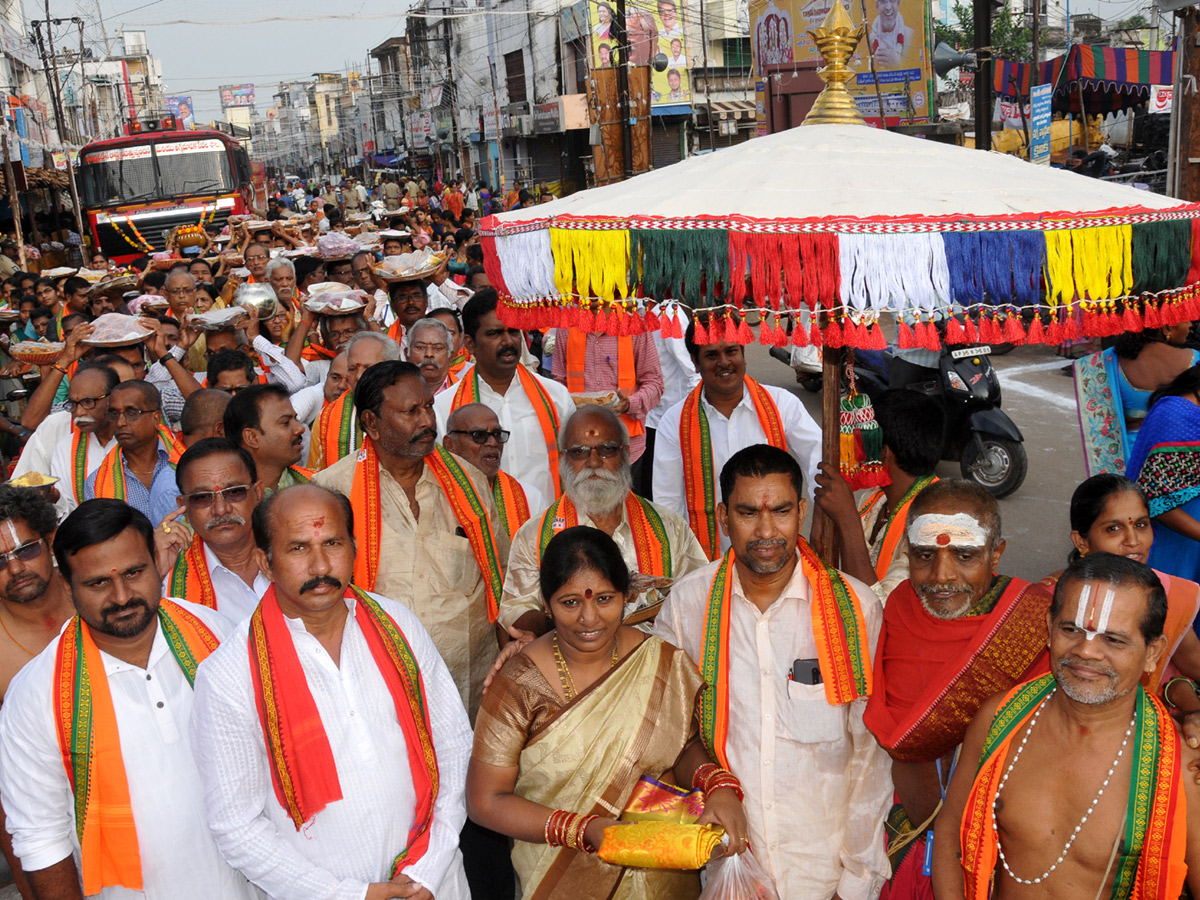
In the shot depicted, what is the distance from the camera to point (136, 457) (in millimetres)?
4344

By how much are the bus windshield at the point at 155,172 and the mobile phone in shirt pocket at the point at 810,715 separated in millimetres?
19384

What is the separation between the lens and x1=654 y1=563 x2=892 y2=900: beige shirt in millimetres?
2678

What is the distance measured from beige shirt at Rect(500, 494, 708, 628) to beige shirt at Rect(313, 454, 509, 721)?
0.64 ft

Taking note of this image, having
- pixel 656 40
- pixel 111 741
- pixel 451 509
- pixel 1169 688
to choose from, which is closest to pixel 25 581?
pixel 111 741

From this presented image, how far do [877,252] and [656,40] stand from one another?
32415 mm

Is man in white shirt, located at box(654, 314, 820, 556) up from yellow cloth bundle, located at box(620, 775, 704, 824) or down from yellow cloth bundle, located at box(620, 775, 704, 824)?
up

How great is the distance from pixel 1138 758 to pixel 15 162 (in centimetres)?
2298

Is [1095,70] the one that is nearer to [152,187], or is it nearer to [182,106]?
[152,187]

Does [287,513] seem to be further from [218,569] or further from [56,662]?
[218,569]

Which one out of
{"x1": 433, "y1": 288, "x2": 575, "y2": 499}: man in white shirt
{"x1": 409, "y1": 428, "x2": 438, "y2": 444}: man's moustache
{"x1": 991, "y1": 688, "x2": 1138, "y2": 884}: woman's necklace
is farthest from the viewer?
{"x1": 433, "y1": 288, "x2": 575, "y2": 499}: man in white shirt

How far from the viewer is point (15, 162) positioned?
20062 millimetres

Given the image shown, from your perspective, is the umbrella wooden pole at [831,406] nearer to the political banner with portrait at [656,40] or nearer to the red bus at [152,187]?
the red bus at [152,187]

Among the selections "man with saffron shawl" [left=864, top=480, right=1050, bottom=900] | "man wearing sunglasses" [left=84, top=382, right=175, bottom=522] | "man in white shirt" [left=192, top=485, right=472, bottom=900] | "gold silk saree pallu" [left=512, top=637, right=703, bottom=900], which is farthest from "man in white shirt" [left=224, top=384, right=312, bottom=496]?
"man with saffron shawl" [left=864, top=480, right=1050, bottom=900]

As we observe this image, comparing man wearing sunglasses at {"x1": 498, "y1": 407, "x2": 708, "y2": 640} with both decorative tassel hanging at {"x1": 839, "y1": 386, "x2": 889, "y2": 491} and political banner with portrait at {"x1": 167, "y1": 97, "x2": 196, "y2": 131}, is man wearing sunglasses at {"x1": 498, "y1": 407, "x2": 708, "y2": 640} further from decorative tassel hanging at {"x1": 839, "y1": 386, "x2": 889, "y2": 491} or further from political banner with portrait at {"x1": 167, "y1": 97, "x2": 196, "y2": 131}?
political banner with portrait at {"x1": 167, "y1": 97, "x2": 196, "y2": 131}
